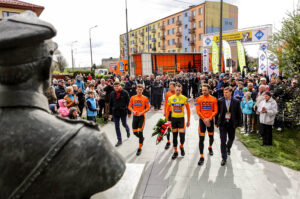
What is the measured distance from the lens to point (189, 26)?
47375mm

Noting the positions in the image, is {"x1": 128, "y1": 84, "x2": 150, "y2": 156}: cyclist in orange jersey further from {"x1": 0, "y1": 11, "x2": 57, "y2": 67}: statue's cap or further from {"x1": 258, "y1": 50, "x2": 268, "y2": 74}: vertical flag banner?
{"x1": 258, "y1": 50, "x2": 268, "y2": 74}: vertical flag banner

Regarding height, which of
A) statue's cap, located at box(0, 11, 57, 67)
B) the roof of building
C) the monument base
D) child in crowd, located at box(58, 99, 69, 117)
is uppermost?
the roof of building

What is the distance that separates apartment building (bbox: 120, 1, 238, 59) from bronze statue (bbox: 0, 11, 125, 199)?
45548 millimetres

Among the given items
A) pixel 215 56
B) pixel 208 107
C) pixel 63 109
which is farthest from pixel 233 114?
pixel 215 56

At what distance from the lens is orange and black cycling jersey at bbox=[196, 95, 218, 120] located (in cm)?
600

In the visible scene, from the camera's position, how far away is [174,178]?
5.04 meters

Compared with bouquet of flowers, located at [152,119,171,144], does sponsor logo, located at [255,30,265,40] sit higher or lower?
higher

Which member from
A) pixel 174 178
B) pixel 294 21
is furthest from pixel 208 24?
pixel 174 178

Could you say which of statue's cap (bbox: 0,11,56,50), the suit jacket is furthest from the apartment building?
statue's cap (bbox: 0,11,56,50)

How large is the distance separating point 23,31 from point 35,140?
0.51 metres

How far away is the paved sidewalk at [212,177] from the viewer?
443 cm

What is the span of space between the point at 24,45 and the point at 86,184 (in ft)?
2.37

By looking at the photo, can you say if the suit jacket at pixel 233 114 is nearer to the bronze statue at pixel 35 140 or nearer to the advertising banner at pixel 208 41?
the bronze statue at pixel 35 140

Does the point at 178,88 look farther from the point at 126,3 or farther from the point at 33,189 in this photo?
the point at 126,3
